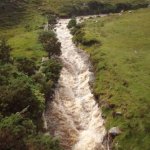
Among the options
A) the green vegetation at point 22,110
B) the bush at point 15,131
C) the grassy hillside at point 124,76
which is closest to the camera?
the bush at point 15,131

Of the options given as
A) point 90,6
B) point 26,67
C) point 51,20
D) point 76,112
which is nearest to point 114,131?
point 76,112

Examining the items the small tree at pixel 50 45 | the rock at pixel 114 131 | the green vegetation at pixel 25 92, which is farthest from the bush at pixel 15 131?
the small tree at pixel 50 45

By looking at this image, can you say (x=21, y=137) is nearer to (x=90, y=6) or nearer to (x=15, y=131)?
(x=15, y=131)

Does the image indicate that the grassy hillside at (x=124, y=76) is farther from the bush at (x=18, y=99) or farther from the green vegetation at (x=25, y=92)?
the bush at (x=18, y=99)

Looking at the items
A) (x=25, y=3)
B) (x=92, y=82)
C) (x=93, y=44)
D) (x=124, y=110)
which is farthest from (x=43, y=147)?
(x=25, y=3)

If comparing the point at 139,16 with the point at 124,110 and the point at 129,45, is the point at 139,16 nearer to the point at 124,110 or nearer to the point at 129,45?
the point at 129,45

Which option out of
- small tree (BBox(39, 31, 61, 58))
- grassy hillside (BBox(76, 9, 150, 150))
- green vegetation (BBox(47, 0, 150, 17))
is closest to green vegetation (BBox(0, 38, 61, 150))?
grassy hillside (BBox(76, 9, 150, 150))
